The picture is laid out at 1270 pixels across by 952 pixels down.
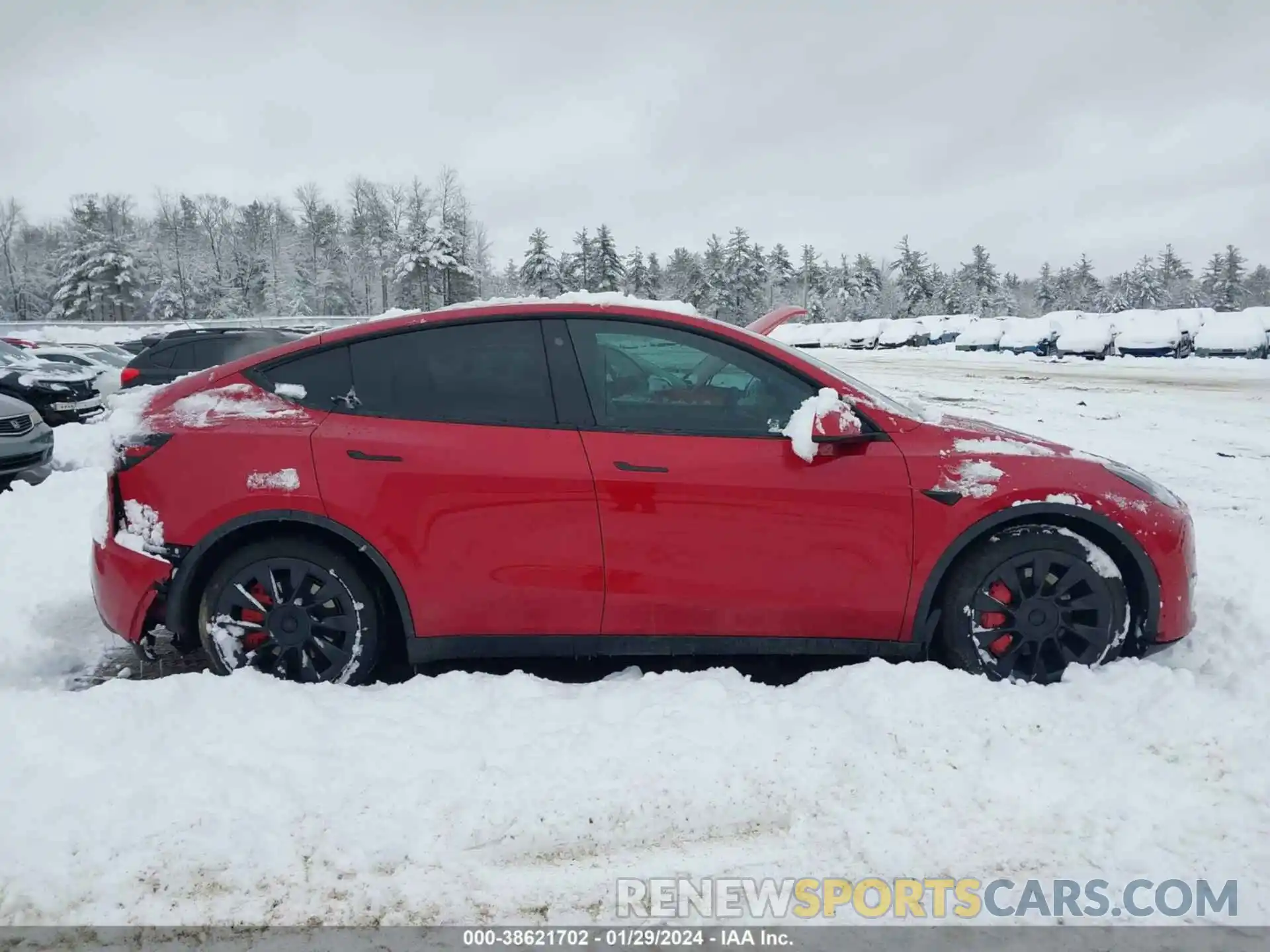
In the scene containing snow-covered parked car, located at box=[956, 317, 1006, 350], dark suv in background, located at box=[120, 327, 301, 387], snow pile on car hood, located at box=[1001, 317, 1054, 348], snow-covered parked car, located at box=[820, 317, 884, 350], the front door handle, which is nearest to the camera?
the front door handle

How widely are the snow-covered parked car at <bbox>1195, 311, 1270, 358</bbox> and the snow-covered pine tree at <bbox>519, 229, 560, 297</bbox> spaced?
35.3 metres

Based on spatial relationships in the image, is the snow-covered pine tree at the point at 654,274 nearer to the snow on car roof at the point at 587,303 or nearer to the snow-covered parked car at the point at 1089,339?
the snow-covered parked car at the point at 1089,339

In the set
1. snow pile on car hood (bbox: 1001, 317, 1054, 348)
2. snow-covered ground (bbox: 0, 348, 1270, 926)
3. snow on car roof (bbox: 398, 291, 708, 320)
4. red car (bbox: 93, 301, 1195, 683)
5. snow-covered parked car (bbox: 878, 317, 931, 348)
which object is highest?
snow-covered parked car (bbox: 878, 317, 931, 348)

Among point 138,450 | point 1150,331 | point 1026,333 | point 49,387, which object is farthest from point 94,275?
point 138,450

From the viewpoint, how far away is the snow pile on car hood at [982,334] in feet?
105

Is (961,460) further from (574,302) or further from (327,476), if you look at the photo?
(327,476)

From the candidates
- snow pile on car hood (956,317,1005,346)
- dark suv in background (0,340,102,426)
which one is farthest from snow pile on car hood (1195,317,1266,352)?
dark suv in background (0,340,102,426)

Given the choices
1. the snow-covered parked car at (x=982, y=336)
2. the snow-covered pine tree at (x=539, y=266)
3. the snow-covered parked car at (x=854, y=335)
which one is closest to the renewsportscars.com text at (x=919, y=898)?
the snow-covered parked car at (x=982, y=336)

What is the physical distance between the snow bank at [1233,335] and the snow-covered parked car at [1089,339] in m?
2.53

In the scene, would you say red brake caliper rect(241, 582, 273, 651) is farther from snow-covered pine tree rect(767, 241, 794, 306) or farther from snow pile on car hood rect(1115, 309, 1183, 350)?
snow-covered pine tree rect(767, 241, 794, 306)

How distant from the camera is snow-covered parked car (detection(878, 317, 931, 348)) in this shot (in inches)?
1512

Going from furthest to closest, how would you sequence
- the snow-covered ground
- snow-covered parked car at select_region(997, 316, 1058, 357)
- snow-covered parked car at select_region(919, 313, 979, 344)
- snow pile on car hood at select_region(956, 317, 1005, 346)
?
snow-covered parked car at select_region(919, 313, 979, 344), snow pile on car hood at select_region(956, 317, 1005, 346), snow-covered parked car at select_region(997, 316, 1058, 357), the snow-covered ground

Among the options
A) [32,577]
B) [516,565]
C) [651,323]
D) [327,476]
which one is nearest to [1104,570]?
[651,323]

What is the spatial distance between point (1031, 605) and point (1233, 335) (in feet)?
92.5
